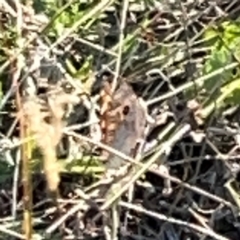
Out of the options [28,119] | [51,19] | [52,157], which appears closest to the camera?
[52,157]

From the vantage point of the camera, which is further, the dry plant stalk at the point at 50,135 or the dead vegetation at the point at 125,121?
the dead vegetation at the point at 125,121

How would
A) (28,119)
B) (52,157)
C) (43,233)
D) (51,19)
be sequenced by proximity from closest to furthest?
1. (52,157)
2. (28,119)
3. (43,233)
4. (51,19)

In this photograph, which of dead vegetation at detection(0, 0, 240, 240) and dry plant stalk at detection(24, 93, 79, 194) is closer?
dry plant stalk at detection(24, 93, 79, 194)

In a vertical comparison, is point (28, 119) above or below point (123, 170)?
above

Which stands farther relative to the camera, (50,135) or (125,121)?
(125,121)

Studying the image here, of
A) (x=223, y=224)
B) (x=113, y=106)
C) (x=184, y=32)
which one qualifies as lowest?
(x=223, y=224)

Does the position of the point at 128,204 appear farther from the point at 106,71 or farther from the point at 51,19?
the point at 51,19

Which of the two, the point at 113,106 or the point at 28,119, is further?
the point at 113,106

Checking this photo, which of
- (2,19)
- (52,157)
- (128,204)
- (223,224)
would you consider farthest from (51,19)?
(52,157)

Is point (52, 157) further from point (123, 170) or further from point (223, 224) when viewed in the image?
point (223, 224)
